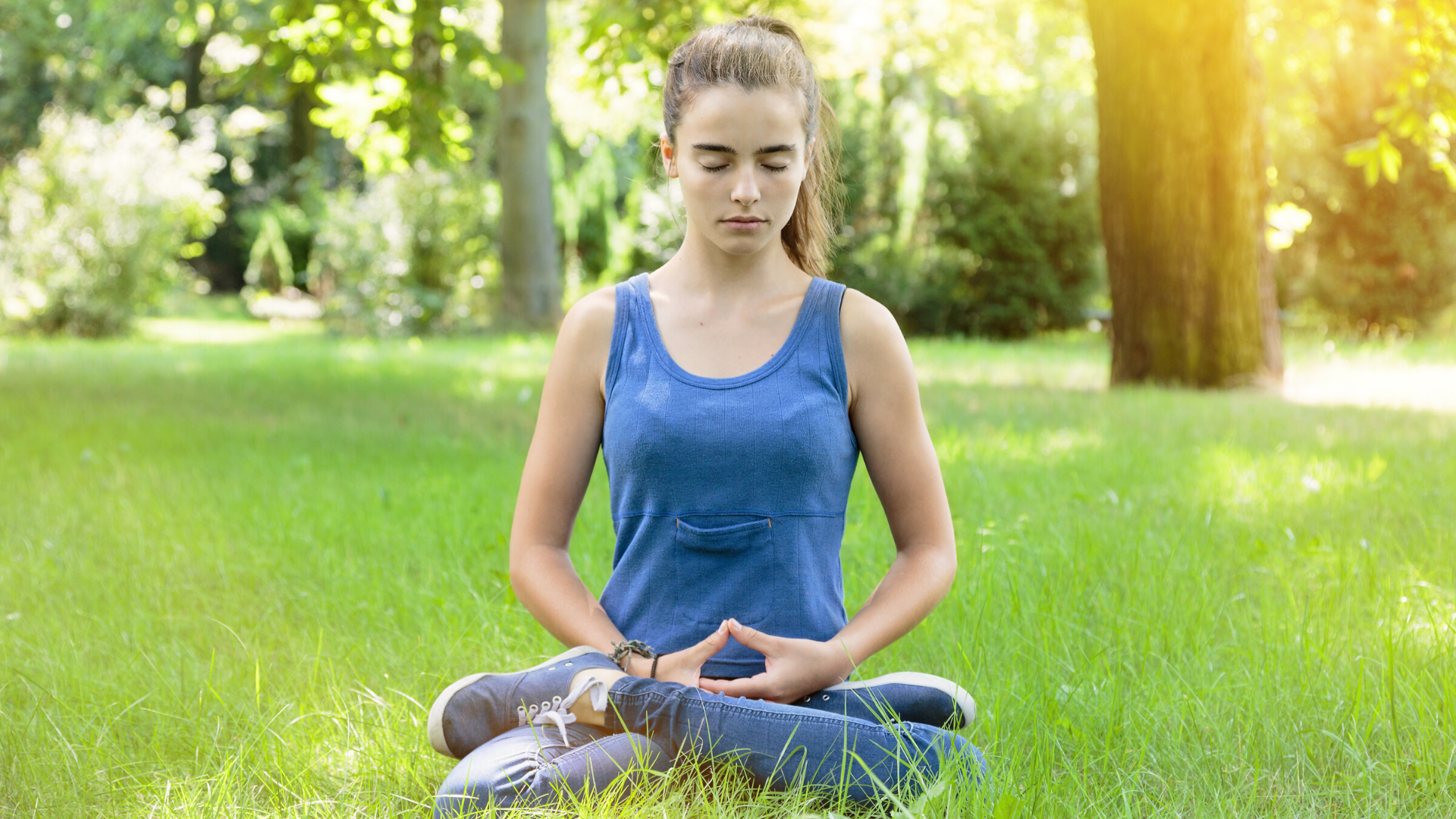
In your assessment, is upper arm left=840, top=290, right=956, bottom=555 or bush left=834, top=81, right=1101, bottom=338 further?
bush left=834, top=81, right=1101, bottom=338

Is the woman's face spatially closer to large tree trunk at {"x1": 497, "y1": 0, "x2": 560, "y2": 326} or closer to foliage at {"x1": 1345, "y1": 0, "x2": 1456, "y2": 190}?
foliage at {"x1": 1345, "y1": 0, "x2": 1456, "y2": 190}

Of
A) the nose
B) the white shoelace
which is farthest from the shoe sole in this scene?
the nose

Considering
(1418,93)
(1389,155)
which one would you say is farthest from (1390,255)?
(1389,155)

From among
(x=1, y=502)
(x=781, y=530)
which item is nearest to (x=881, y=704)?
(x=781, y=530)

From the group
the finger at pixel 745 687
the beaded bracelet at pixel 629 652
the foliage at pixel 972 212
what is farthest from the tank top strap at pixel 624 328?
the foliage at pixel 972 212

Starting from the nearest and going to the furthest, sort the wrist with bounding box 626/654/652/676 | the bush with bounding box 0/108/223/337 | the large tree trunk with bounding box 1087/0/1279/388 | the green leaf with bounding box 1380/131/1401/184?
1. the wrist with bounding box 626/654/652/676
2. the green leaf with bounding box 1380/131/1401/184
3. the large tree trunk with bounding box 1087/0/1279/388
4. the bush with bounding box 0/108/223/337

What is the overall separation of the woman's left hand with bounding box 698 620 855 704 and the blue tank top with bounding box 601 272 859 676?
11 centimetres

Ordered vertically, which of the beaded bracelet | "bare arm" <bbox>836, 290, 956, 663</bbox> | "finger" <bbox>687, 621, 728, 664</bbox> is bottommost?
the beaded bracelet

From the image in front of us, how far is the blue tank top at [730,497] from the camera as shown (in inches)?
87.2

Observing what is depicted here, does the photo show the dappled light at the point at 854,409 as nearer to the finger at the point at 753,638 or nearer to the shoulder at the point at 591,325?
the shoulder at the point at 591,325

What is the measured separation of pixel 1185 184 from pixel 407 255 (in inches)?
433

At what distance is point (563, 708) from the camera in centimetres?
207

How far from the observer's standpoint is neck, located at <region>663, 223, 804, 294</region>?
2385mm

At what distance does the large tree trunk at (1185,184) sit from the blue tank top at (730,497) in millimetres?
6894
